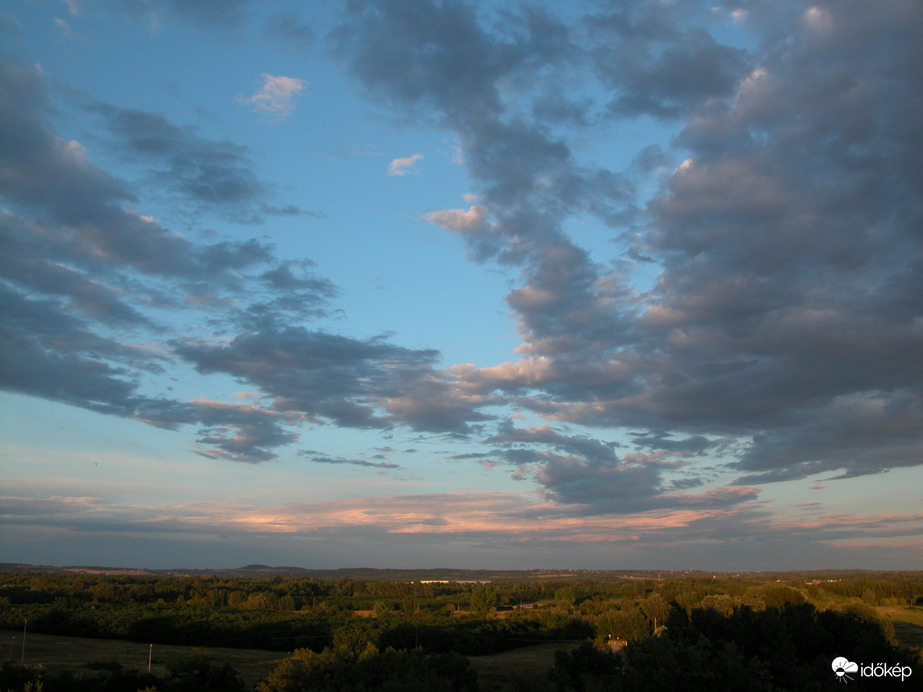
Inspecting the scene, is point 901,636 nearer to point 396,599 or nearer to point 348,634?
point 348,634

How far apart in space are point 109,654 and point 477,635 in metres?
35.8

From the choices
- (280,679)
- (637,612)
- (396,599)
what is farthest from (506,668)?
(396,599)

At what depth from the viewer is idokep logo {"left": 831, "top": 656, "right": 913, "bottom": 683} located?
65.7ft

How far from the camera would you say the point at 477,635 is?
66062 mm

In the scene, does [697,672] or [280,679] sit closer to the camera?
[697,672]

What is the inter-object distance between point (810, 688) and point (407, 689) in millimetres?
11209

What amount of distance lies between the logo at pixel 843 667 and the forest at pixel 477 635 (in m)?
0.19

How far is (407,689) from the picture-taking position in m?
17.6

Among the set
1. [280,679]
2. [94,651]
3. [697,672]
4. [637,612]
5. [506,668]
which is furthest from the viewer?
[637,612]

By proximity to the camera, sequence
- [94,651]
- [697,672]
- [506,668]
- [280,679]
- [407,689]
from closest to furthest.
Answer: [697,672], [407,689], [280,679], [506,668], [94,651]

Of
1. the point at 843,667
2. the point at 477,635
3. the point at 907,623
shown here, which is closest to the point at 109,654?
the point at 477,635

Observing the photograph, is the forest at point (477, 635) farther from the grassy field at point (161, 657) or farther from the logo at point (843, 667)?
the grassy field at point (161, 657)

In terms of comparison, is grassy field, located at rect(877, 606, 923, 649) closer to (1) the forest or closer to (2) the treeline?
(1) the forest

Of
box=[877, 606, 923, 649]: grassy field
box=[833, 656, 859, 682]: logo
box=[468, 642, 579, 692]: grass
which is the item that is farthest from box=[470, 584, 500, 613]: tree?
box=[833, 656, 859, 682]: logo
